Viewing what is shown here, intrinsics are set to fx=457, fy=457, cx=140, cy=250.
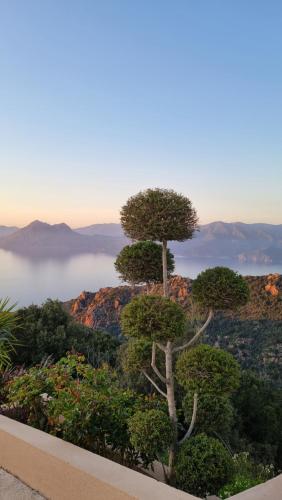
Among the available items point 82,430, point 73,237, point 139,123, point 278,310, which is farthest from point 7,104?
point 73,237

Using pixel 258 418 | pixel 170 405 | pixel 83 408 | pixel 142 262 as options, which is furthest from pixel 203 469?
pixel 258 418

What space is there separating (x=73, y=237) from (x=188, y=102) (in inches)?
1407

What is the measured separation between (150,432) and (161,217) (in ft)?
7.36

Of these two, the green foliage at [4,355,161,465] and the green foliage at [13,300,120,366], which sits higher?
the green foliage at [4,355,161,465]

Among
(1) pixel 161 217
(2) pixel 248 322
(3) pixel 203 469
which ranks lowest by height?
(2) pixel 248 322

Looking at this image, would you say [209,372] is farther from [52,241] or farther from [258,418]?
[52,241]

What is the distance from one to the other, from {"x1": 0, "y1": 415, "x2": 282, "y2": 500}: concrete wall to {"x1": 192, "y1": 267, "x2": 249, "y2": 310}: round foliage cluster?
6.17 feet

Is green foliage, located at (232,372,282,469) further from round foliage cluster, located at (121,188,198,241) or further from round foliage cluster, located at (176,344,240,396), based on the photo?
round foliage cluster, located at (121,188,198,241)

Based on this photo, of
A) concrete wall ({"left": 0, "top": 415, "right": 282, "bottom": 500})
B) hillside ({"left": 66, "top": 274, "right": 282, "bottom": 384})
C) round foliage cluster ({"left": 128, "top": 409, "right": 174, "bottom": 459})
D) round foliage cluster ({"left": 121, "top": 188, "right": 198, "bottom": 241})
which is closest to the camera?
concrete wall ({"left": 0, "top": 415, "right": 282, "bottom": 500})

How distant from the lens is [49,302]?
14508 mm

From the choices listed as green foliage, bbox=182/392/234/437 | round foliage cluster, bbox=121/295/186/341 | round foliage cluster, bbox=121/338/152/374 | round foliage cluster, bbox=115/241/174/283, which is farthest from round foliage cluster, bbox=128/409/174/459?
round foliage cluster, bbox=115/241/174/283

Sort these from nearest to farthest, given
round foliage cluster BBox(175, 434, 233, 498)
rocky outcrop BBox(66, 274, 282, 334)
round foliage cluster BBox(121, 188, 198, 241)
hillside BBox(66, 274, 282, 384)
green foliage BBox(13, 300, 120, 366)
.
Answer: round foliage cluster BBox(175, 434, 233, 498)
round foliage cluster BBox(121, 188, 198, 241)
green foliage BBox(13, 300, 120, 366)
hillside BBox(66, 274, 282, 384)
rocky outcrop BBox(66, 274, 282, 334)

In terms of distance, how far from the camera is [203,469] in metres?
4.37

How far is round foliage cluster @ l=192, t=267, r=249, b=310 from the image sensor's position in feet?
15.8
